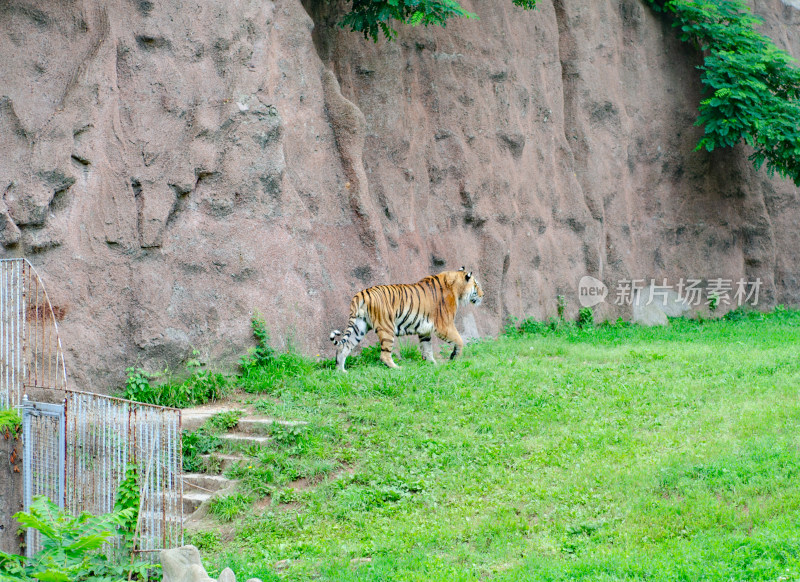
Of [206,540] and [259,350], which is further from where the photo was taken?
[259,350]

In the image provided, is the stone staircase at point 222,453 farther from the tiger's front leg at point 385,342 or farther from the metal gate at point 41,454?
the tiger's front leg at point 385,342

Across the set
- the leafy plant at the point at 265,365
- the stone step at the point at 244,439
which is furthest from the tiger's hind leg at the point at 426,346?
the stone step at the point at 244,439

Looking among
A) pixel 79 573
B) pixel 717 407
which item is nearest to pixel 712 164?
pixel 717 407

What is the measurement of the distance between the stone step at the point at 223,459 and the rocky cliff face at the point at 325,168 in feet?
5.65

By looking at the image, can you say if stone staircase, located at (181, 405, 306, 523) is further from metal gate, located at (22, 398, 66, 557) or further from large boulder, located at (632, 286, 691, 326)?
large boulder, located at (632, 286, 691, 326)

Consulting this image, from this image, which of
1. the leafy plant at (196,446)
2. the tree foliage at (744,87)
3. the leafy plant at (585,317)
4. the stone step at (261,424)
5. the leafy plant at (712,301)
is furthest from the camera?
the leafy plant at (712,301)

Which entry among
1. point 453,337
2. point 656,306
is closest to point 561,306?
point 656,306

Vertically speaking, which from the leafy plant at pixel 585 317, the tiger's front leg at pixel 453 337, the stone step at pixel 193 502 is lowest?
the stone step at pixel 193 502

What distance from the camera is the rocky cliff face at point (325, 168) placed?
8734mm

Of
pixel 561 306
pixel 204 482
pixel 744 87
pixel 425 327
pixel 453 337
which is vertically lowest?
pixel 204 482

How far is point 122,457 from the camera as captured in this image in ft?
19.4

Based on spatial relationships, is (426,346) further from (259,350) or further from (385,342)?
(259,350)

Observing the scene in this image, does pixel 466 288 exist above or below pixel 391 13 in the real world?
below

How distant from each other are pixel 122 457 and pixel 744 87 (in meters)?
14.8
